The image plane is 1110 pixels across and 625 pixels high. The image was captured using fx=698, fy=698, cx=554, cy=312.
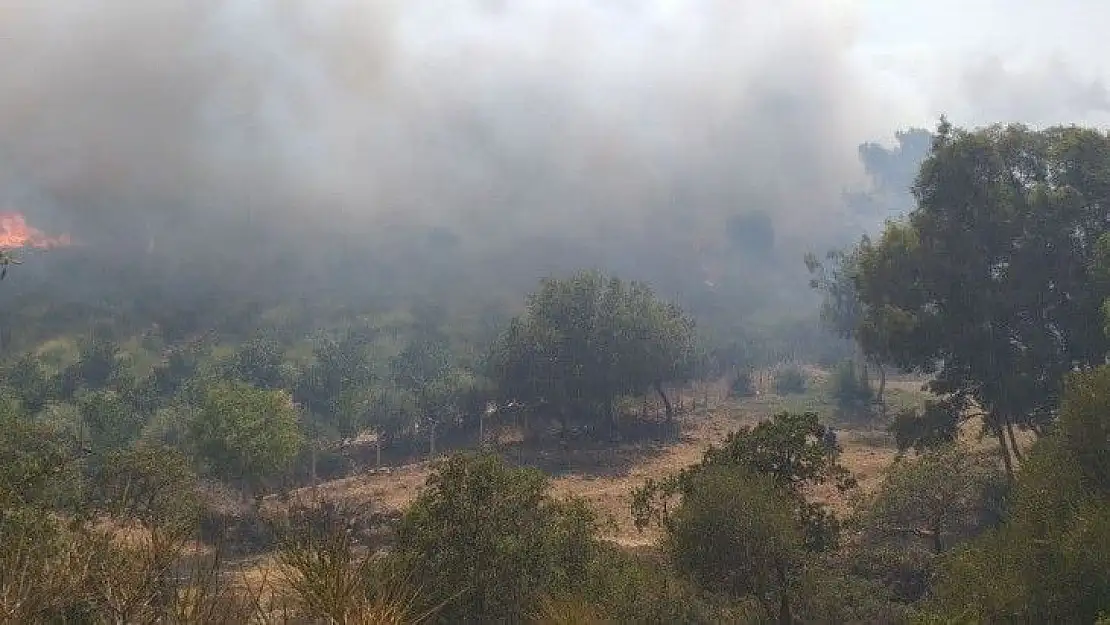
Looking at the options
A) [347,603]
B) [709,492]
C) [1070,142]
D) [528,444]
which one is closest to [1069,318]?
[1070,142]

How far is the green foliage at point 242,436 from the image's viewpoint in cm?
4331

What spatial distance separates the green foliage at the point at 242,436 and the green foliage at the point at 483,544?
30015 mm

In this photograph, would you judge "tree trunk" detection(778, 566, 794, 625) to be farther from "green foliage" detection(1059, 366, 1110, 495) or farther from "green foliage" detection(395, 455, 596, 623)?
"green foliage" detection(1059, 366, 1110, 495)

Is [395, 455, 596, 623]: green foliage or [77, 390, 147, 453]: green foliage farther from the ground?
[77, 390, 147, 453]: green foliage

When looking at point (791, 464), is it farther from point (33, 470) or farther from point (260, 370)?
point (260, 370)

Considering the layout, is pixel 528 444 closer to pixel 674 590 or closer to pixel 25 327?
pixel 674 590

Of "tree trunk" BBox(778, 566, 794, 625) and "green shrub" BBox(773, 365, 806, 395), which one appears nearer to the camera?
"tree trunk" BBox(778, 566, 794, 625)

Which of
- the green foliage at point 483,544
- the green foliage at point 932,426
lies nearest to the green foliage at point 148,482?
the green foliage at point 483,544

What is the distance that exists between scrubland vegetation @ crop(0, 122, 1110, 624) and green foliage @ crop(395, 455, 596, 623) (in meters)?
0.07

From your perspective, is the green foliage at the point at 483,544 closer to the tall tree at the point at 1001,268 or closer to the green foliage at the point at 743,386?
the tall tree at the point at 1001,268

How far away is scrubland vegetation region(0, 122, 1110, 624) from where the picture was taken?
14.7 meters

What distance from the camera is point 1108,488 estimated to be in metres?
17.2

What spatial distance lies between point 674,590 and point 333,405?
240ft

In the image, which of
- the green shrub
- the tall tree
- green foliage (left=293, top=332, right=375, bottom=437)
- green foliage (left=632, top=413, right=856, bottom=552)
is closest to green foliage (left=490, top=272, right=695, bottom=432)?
green foliage (left=293, top=332, right=375, bottom=437)
